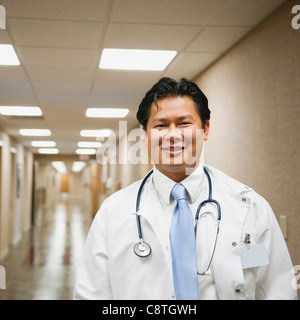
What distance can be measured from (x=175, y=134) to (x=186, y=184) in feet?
0.62

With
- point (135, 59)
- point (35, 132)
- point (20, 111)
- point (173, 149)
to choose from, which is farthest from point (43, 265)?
point (173, 149)

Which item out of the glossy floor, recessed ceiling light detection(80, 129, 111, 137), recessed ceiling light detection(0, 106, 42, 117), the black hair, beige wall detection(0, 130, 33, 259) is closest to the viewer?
the black hair

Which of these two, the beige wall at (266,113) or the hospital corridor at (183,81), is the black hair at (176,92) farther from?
the beige wall at (266,113)

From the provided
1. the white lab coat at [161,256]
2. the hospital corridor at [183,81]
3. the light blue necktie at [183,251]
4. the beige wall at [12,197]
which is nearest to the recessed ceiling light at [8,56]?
the hospital corridor at [183,81]

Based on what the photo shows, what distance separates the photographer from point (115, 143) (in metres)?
9.91

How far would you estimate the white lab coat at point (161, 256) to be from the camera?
3.99 feet

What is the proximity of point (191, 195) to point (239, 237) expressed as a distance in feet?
0.67

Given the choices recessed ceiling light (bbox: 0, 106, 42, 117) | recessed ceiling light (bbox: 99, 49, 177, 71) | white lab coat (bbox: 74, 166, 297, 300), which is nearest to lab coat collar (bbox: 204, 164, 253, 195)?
white lab coat (bbox: 74, 166, 297, 300)

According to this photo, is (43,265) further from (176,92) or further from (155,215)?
(176,92)

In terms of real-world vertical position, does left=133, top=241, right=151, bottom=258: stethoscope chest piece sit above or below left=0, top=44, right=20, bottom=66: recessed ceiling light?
below

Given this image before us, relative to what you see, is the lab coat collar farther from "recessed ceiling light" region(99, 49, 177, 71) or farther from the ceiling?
"recessed ceiling light" region(99, 49, 177, 71)

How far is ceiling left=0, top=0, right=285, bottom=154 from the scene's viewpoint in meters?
2.35

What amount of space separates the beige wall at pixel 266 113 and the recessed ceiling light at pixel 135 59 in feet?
1.55

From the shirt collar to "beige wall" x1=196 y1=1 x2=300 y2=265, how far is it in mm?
1089
